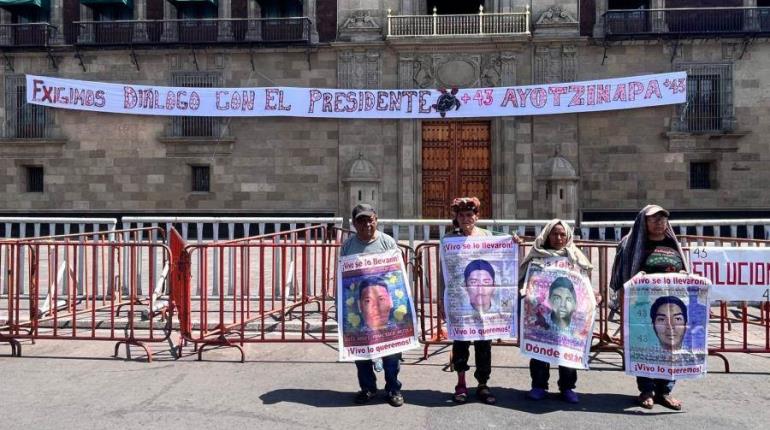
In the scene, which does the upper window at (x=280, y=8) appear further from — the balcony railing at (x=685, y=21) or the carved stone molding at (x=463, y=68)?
the balcony railing at (x=685, y=21)

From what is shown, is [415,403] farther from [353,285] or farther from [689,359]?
[689,359]

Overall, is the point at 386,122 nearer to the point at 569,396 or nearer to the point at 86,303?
the point at 86,303

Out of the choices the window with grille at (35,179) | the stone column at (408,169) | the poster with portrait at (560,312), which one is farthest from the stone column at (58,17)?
the poster with portrait at (560,312)

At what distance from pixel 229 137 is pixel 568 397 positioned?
1611 cm

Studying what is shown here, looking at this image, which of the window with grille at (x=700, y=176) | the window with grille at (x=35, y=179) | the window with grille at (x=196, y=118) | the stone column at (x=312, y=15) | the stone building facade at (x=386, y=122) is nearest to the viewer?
the stone building facade at (x=386, y=122)

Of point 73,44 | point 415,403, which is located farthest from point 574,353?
point 73,44

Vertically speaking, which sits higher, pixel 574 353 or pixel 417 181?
pixel 417 181

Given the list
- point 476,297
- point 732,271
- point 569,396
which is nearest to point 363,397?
point 476,297

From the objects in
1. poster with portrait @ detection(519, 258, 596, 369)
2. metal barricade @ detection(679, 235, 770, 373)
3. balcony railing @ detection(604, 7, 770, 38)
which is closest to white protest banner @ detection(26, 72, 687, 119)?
balcony railing @ detection(604, 7, 770, 38)

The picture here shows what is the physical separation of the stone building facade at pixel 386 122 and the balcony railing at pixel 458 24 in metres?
0.06

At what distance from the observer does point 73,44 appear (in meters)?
19.8

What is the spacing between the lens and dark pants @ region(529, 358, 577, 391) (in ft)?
17.1

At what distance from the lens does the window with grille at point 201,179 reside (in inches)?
784

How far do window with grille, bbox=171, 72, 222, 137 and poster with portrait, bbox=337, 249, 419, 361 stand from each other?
15.5 metres
